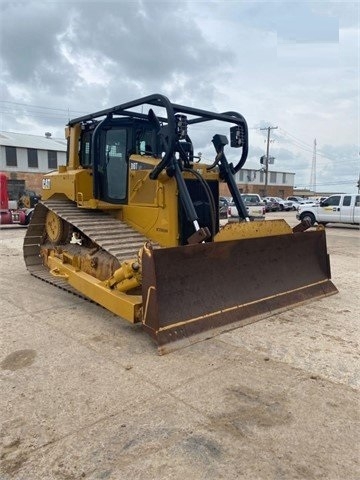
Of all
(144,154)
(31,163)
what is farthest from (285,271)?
(31,163)

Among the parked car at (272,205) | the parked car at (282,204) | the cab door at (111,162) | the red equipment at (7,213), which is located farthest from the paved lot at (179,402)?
the parked car at (282,204)

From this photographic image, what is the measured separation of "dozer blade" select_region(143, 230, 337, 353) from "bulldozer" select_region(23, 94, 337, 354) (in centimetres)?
1

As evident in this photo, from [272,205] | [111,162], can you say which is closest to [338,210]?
[111,162]

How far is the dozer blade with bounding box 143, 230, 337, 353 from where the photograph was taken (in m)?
4.00

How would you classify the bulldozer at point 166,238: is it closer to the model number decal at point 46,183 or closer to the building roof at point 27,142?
the model number decal at point 46,183

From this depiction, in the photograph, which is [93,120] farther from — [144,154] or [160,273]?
[160,273]

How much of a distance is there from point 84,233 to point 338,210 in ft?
51.9

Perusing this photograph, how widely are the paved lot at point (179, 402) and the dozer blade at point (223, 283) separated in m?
0.19

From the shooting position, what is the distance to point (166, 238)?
207 inches

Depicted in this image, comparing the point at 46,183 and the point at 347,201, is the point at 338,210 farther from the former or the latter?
the point at 46,183

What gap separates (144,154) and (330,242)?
9.21m

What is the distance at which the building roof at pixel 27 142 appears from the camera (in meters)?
37.7

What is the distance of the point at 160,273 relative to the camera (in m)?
4.02

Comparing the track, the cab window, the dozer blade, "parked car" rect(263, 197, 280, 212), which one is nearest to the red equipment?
the track
